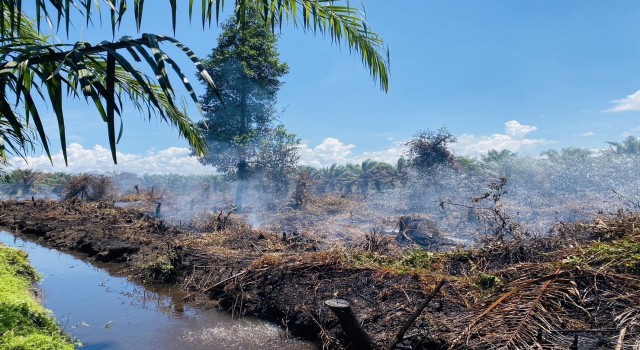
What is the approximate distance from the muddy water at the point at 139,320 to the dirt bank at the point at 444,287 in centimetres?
33

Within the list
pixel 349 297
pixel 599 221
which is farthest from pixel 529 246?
pixel 349 297

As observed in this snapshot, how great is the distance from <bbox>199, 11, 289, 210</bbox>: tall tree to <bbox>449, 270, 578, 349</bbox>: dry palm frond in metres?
14.0

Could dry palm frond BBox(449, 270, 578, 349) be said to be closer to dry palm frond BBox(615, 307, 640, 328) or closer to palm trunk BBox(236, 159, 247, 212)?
dry palm frond BBox(615, 307, 640, 328)

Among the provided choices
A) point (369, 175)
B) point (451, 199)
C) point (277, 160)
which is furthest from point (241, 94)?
point (369, 175)

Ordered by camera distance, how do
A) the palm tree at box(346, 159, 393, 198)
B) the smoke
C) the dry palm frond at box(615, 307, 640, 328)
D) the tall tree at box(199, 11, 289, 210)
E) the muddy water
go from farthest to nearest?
1. the palm tree at box(346, 159, 393, 198)
2. the tall tree at box(199, 11, 289, 210)
3. the smoke
4. the muddy water
5. the dry palm frond at box(615, 307, 640, 328)

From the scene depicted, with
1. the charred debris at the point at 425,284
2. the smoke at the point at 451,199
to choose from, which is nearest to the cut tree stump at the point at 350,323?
the charred debris at the point at 425,284

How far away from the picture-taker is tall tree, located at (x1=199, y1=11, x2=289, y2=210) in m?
16.6

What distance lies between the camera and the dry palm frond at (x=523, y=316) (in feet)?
11.3

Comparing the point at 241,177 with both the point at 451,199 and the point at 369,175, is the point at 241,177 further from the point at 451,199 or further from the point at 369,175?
the point at 369,175

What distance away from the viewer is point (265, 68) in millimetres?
17141

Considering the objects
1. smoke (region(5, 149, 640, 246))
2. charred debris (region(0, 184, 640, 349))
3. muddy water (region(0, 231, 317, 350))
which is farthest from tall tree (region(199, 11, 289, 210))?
muddy water (region(0, 231, 317, 350))

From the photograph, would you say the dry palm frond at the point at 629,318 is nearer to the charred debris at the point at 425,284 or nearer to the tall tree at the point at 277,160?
the charred debris at the point at 425,284

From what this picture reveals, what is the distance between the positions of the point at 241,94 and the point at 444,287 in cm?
1413

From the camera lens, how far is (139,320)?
18.1ft
